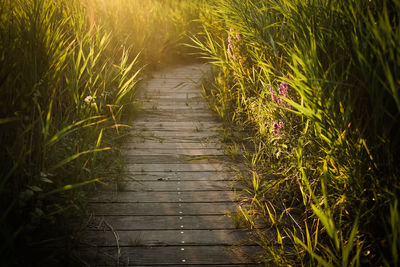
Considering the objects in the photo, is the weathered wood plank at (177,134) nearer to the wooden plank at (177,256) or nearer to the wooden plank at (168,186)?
the wooden plank at (168,186)

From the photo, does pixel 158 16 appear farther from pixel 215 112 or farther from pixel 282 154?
pixel 282 154

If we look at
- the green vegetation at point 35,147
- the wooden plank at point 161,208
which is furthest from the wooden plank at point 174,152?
the wooden plank at point 161,208

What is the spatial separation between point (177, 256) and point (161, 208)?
45cm

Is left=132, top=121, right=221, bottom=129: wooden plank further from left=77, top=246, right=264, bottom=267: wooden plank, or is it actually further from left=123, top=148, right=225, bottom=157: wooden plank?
left=77, top=246, right=264, bottom=267: wooden plank

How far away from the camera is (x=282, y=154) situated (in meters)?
2.54

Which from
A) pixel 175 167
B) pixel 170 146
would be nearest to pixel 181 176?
pixel 175 167

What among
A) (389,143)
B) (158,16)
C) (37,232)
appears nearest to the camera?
(389,143)

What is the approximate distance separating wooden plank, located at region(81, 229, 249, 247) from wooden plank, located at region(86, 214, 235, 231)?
37 millimetres

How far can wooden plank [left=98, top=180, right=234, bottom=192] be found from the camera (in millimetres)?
2383

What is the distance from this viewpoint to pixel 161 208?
85.7 inches

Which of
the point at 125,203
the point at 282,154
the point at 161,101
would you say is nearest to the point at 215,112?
the point at 161,101

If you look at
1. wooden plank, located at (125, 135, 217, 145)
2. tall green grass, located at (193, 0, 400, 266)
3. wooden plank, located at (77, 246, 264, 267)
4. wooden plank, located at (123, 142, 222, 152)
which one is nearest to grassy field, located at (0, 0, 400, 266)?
tall green grass, located at (193, 0, 400, 266)

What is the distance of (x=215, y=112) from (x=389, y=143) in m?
2.53

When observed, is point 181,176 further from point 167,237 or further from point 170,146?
point 167,237
